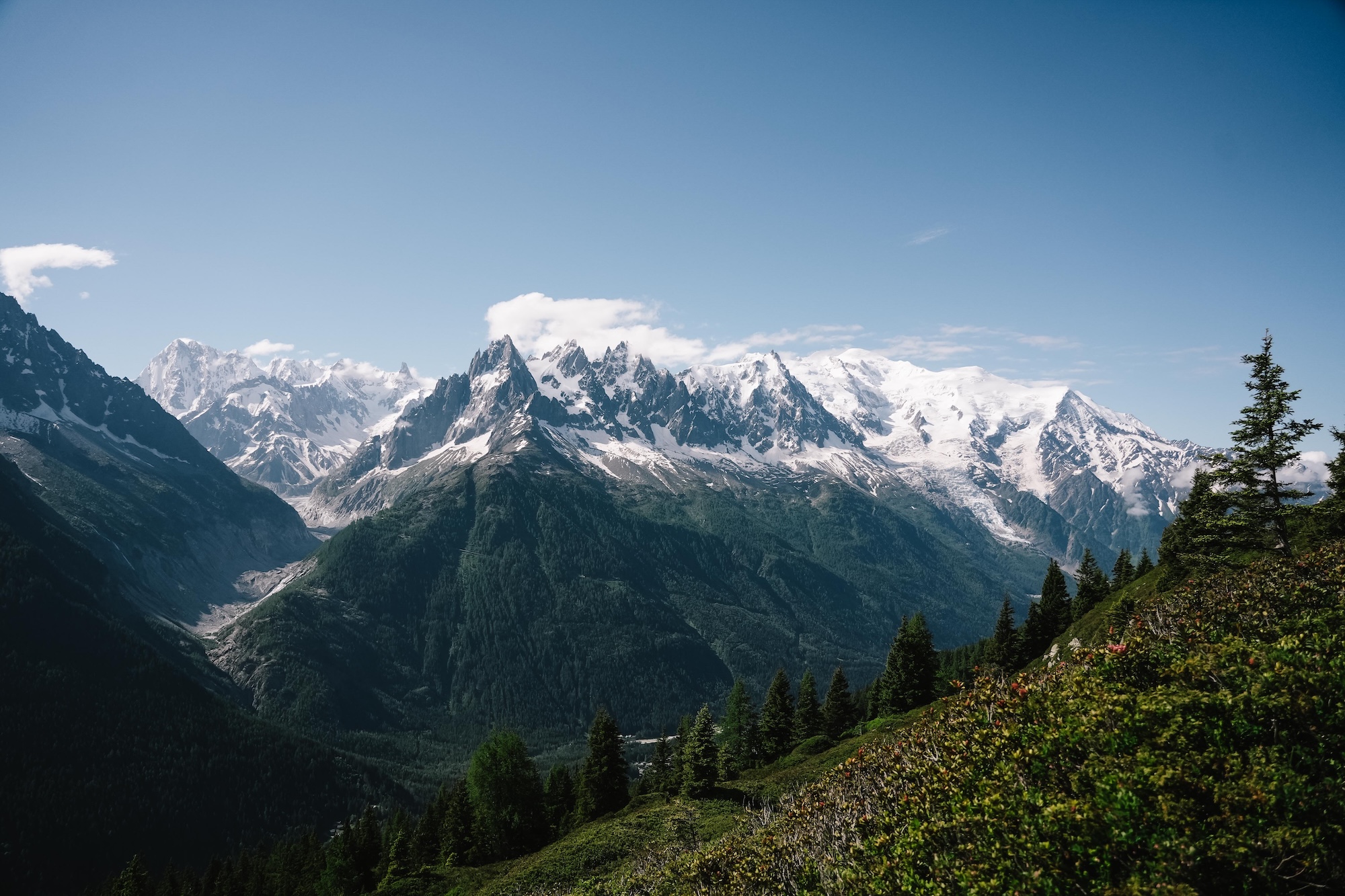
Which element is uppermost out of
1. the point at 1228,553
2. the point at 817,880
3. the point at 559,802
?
the point at 1228,553

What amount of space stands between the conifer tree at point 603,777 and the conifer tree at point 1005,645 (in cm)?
5459

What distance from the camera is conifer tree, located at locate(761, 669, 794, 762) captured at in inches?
3809

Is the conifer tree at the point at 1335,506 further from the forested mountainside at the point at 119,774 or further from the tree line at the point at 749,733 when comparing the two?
the forested mountainside at the point at 119,774

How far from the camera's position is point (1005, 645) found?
99.8 meters

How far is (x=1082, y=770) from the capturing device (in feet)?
77.9

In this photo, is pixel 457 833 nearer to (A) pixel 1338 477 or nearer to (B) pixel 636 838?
(B) pixel 636 838

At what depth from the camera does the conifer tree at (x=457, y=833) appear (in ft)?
270

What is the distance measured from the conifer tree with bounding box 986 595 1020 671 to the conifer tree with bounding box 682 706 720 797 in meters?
46.9

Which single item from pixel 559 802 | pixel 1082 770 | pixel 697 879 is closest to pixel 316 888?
pixel 559 802

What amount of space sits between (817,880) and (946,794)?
23.0ft

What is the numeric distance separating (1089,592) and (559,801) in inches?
3320

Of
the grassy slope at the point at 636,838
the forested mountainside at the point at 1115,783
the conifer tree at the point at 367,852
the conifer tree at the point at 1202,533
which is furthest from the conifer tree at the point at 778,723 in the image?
the conifer tree at the point at 367,852

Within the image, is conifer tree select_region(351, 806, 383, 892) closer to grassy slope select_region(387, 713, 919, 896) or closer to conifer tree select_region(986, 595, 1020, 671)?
grassy slope select_region(387, 713, 919, 896)

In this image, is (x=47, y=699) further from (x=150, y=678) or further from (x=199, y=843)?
(x=199, y=843)
